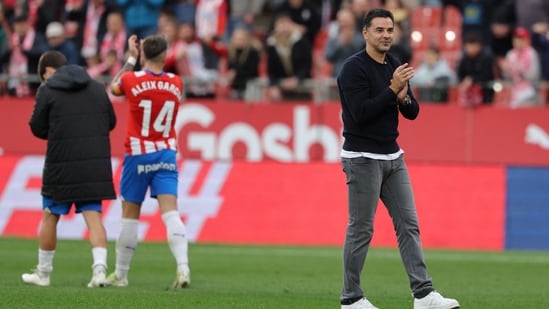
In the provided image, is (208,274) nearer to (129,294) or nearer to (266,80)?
(129,294)

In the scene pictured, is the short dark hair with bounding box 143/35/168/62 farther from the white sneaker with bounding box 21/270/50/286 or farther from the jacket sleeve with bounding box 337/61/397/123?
the jacket sleeve with bounding box 337/61/397/123

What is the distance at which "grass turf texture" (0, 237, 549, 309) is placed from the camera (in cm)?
1148

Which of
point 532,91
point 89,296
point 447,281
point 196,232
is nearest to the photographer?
point 89,296

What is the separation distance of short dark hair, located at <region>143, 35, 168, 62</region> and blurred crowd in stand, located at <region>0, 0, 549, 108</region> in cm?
939

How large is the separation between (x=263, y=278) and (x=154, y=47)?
329cm

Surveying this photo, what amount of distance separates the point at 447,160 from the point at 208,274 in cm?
783

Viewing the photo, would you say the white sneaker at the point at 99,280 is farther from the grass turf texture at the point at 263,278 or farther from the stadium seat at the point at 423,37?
the stadium seat at the point at 423,37

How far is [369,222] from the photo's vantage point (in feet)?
34.4

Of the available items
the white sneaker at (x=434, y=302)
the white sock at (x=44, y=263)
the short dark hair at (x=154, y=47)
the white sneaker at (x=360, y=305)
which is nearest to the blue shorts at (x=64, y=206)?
the white sock at (x=44, y=263)

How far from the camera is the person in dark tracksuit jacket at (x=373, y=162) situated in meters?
10.3

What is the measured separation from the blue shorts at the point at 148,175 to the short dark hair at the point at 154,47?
972mm

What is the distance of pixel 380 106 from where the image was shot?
400 inches

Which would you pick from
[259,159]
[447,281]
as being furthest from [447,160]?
[447,281]

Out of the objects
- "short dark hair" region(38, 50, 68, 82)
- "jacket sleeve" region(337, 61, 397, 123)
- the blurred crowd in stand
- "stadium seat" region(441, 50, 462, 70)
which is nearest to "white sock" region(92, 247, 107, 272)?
"short dark hair" region(38, 50, 68, 82)
